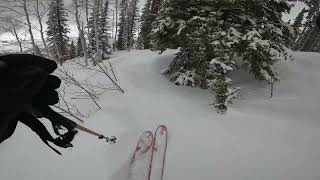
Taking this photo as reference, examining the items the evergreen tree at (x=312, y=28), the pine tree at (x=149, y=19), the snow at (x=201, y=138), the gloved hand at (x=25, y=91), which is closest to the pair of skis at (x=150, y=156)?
the snow at (x=201, y=138)

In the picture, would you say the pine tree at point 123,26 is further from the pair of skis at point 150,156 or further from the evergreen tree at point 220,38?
the pair of skis at point 150,156

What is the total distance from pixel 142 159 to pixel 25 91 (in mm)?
3946

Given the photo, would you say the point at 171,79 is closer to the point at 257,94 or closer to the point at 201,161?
the point at 257,94

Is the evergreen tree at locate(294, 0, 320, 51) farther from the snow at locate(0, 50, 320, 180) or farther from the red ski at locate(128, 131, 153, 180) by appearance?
the red ski at locate(128, 131, 153, 180)

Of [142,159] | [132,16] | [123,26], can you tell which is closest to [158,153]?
[142,159]

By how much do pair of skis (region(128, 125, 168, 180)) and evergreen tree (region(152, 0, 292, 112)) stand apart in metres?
1.65

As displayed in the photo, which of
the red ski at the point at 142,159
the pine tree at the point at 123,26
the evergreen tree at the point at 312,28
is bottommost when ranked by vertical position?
the pine tree at the point at 123,26

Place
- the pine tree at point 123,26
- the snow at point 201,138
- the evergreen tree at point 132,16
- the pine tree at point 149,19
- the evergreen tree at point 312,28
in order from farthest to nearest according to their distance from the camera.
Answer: the evergreen tree at point 132,16 < the pine tree at point 123,26 < the evergreen tree at point 312,28 < the pine tree at point 149,19 < the snow at point 201,138

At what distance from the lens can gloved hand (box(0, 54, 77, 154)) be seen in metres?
3.12

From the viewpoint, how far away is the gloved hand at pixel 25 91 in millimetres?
3123

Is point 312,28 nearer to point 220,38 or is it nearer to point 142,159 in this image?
point 220,38

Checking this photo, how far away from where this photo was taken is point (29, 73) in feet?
11.0

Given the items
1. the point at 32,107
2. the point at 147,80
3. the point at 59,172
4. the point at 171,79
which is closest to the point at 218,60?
the point at 171,79

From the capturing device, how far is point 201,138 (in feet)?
22.5
